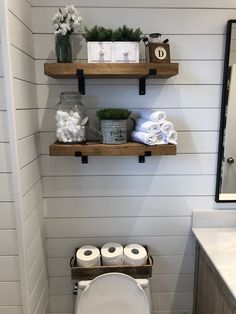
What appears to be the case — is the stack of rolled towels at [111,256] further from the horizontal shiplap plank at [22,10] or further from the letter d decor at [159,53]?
the horizontal shiplap plank at [22,10]

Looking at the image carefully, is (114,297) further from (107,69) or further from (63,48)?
(63,48)

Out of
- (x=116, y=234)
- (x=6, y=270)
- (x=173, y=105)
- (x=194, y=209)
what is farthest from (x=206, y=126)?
(x=6, y=270)

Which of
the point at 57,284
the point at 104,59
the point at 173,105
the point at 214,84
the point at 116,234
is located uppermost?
the point at 104,59


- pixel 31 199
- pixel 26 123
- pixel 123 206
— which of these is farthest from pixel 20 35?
pixel 123 206

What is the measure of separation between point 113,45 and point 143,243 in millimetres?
1056

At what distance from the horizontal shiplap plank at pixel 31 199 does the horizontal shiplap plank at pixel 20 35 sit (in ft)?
2.08

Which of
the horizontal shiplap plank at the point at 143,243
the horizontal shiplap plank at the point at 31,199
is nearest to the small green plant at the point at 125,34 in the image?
the horizontal shiplap plank at the point at 31,199

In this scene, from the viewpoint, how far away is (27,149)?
4.15 ft

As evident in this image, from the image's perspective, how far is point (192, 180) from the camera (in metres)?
1.54

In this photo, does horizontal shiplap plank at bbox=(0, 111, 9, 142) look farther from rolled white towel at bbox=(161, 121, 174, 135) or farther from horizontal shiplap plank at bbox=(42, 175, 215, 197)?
rolled white towel at bbox=(161, 121, 174, 135)

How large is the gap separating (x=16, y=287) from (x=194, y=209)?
97 cm

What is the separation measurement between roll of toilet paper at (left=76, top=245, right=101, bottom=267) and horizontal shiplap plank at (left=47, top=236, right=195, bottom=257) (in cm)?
7

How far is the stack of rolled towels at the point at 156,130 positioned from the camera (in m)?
1.27

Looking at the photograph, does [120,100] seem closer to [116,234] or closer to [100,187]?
[100,187]
